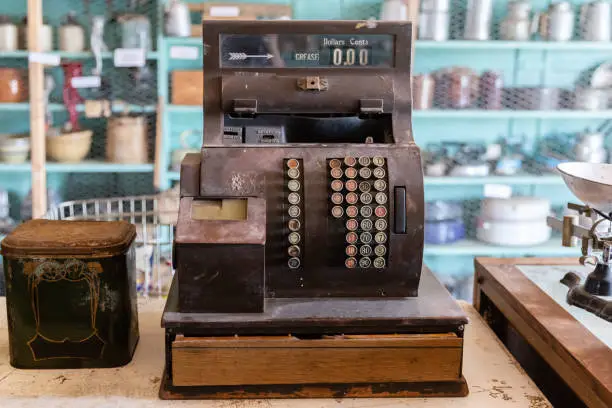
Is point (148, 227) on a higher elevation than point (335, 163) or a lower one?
lower

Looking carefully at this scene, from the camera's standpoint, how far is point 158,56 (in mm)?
3836

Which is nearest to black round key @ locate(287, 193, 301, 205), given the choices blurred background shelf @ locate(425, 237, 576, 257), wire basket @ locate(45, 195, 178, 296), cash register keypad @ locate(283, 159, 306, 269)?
cash register keypad @ locate(283, 159, 306, 269)

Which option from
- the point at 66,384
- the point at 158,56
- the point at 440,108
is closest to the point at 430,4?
the point at 440,108

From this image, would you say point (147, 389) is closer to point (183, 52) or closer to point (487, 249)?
point (183, 52)

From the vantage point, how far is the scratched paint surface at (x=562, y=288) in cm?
134

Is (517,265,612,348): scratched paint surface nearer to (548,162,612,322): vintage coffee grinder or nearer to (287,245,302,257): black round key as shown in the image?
(548,162,612,322): vintage coffee grinder

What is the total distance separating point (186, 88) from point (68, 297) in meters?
2.68

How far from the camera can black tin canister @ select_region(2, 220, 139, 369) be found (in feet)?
4.25

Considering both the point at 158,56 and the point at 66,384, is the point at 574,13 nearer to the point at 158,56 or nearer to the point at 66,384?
the point at 158,56

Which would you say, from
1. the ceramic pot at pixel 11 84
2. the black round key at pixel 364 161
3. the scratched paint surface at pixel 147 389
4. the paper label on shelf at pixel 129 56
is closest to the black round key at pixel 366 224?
the black round key at pixel 364 161

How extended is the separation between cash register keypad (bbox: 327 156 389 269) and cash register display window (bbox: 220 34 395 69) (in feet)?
0.79

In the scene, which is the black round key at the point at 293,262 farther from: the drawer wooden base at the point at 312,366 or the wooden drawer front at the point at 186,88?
the wooden drawer front at the point at 186,88

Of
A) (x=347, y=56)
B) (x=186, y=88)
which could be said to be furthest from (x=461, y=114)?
(x=347, y=56)

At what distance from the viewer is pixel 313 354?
48.8 inches
